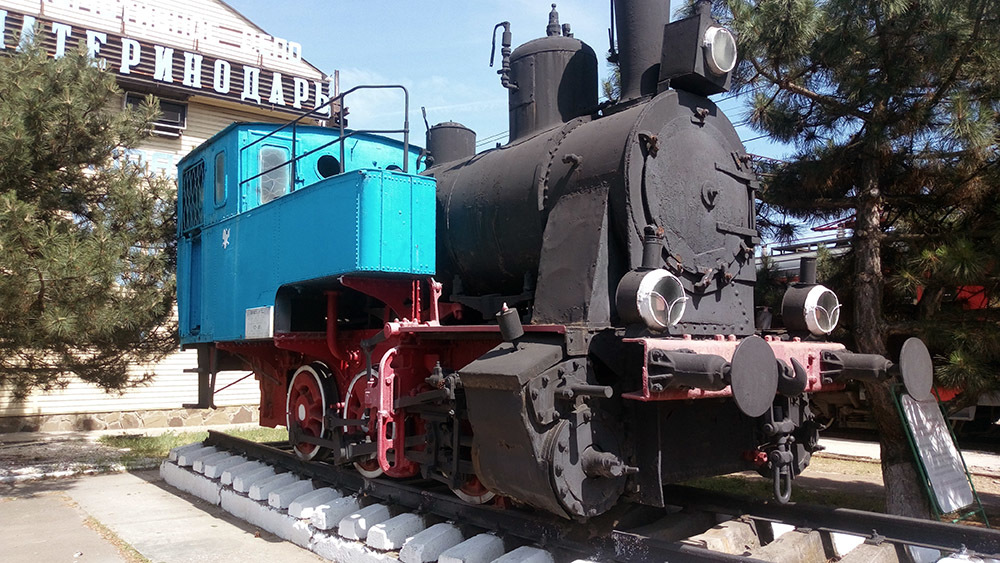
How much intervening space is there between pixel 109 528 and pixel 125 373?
12.6ft

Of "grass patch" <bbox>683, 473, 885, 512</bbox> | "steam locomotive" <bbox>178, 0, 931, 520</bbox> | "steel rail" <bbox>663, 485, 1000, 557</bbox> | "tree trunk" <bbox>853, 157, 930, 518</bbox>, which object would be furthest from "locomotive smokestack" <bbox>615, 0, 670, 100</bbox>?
"grass patch" <bbox>683, 473, 885, 512</bbox>

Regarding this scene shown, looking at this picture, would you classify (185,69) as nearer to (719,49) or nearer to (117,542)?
(117,542)

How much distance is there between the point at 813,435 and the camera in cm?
551

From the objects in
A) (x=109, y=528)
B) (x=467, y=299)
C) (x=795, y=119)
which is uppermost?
(x=795, y=119)

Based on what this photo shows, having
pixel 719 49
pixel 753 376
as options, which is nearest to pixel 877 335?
pixel 719 49

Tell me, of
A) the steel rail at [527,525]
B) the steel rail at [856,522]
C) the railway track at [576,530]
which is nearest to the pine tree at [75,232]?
the railway track at [576,530]

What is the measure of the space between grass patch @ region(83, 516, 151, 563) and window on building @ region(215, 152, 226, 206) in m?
3.25

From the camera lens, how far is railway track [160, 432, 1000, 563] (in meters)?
4.40

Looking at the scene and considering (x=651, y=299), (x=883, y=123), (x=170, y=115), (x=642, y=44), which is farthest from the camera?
(x=170, y=115)

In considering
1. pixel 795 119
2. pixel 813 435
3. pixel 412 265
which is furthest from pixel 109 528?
pixel 795 119

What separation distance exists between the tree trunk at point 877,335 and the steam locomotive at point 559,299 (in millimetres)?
1126

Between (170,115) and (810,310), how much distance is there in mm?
13852

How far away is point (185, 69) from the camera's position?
15141mm

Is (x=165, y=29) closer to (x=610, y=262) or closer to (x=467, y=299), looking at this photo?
(x=467, y=299)
